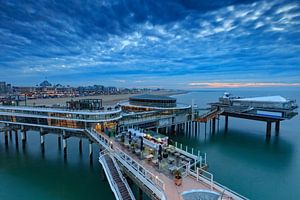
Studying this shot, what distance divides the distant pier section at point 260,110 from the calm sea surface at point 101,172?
5.13 meters

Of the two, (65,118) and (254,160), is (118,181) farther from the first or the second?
(254,160)

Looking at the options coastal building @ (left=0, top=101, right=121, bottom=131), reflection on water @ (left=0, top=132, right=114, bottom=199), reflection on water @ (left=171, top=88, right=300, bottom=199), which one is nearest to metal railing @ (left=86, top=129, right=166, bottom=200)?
reflection on water @ (left=0, top=132, right=114, bottom=199)

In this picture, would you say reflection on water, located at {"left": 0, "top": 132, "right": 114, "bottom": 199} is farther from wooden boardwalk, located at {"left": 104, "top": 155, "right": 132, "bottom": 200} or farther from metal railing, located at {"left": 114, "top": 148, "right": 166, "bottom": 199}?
metal railing, located at {"left": 114, "top": 148, "right": 166, "bottom": 199}

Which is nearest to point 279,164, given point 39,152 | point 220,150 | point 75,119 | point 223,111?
point 220,150

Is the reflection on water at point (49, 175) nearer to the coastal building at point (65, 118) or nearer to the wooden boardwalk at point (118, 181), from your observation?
the wooden boardwalk at point (118, 181)

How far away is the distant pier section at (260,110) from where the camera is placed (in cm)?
4819

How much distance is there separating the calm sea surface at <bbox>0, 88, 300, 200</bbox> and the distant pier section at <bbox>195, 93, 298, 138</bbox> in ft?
16.8

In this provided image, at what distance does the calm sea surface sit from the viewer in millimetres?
25109

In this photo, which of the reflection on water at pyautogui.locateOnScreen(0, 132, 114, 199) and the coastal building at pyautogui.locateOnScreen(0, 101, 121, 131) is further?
the coastal building at pyautogui.locateOnScreen(0, 101, 121, 131)

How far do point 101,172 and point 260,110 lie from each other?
43.3 m

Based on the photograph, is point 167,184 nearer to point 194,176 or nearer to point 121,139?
point 194,176

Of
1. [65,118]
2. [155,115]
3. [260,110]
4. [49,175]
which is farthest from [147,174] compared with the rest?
[260,110]

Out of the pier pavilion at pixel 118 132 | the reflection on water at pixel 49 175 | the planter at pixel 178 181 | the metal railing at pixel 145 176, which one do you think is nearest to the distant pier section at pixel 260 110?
the pier pavilion at pixel 118 132

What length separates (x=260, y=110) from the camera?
171ft
